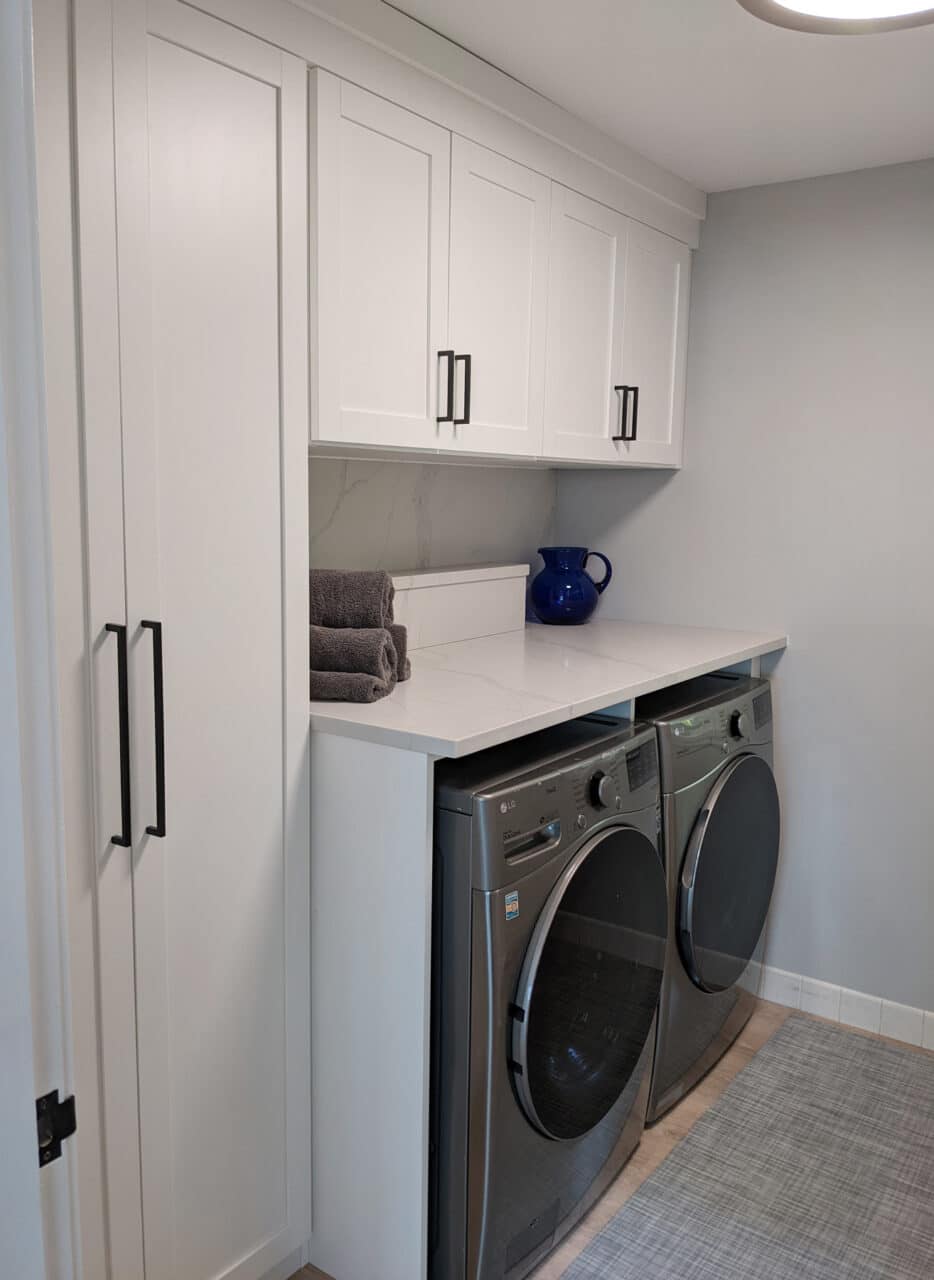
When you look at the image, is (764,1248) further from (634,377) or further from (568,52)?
(568,52)

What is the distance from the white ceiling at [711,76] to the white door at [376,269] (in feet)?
0.72

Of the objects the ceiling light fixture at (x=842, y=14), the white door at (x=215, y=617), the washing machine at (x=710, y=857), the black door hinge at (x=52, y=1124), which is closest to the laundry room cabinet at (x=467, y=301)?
the white door at (x=215, y=617)

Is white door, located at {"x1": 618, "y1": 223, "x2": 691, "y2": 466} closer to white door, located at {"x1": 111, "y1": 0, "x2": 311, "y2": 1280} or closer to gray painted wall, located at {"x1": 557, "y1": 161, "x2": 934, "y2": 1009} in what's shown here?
gray painted wall, located at {"x1": 557, "y1": 161, "x2": 934, "y2": 1009}

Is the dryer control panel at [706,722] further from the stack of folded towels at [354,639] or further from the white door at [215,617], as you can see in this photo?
the white door at [215,617]

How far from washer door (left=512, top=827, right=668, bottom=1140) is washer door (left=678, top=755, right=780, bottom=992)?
0.16m

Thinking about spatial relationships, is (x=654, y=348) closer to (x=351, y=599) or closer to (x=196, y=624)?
(x=351, y=599)

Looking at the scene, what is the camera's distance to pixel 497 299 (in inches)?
82.2

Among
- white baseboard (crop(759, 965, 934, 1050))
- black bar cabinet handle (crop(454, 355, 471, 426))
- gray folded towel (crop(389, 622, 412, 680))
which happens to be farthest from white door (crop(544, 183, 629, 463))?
white baseboard (crop(759, 965, 934, 1050))

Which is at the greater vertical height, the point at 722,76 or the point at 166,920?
the point at 722,76

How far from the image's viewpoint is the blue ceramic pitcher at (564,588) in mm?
2861

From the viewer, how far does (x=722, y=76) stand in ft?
6.53

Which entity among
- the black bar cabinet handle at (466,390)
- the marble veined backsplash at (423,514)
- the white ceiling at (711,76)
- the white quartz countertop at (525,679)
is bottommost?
the white quartz countertop at (525,679)

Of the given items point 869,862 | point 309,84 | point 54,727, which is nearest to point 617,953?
point 869,862

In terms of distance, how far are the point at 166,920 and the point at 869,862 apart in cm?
195
